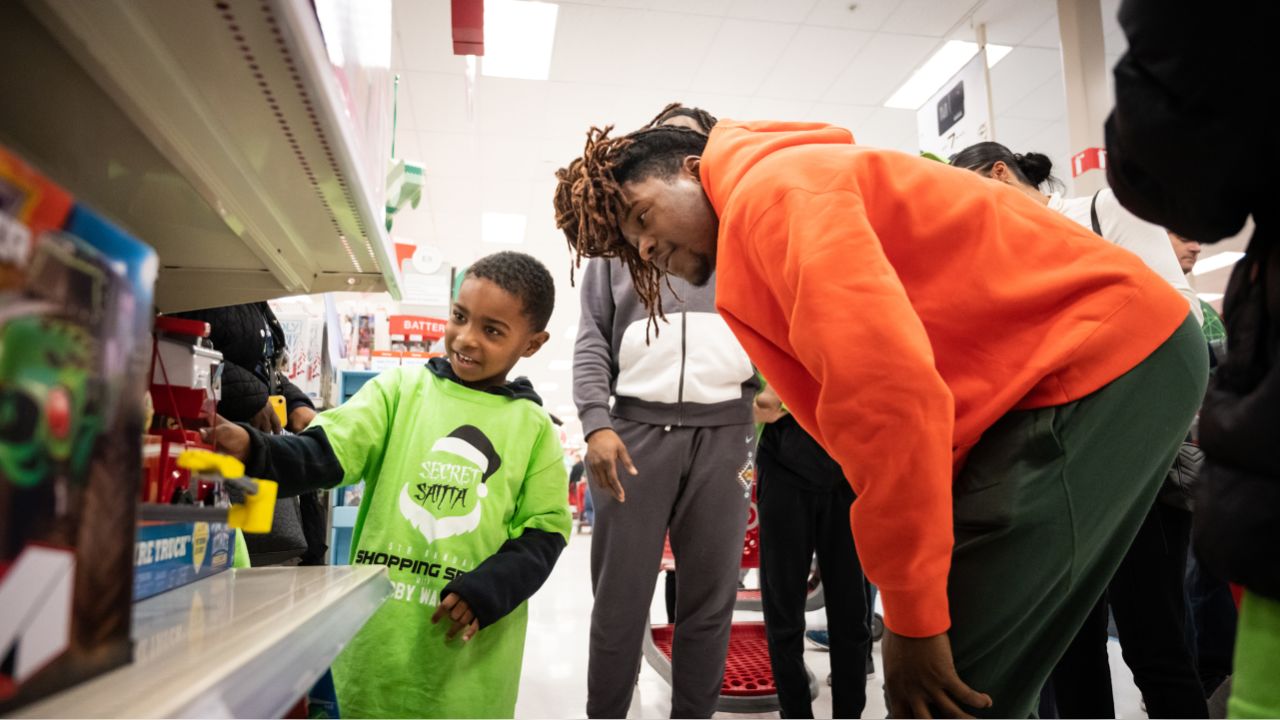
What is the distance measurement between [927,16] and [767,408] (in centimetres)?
333

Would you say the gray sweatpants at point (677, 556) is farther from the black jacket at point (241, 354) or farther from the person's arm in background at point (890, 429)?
the person's arm in background at point (890, 429)

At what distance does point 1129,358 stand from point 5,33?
1.12 m

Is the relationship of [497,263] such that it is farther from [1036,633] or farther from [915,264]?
[1036,633]

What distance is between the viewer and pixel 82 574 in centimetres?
38

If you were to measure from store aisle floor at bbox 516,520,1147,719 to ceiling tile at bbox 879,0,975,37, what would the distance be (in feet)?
10.7

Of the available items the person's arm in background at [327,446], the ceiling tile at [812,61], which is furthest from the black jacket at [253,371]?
the ceiling tile at [812,61]

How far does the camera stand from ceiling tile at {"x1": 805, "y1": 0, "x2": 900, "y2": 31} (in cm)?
404

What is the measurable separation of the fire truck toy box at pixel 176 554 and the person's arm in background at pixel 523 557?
0.32 m

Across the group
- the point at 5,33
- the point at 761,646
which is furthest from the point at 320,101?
the point at 761,646

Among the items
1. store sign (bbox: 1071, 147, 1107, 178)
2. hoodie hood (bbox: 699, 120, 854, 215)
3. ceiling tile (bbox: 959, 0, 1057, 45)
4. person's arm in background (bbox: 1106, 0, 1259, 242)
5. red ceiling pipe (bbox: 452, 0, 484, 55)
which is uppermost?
ceiling tile (bbox: 959, 0, 1057, 45)

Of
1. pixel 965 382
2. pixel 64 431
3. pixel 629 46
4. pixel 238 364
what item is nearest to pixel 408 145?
pixel 629 46

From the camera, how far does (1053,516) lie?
830mm

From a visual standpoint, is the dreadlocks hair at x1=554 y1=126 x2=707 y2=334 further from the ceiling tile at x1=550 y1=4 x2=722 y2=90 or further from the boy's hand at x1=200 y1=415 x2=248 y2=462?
the ceiling tile at x1=550 y1=4 x2=722 y2=90

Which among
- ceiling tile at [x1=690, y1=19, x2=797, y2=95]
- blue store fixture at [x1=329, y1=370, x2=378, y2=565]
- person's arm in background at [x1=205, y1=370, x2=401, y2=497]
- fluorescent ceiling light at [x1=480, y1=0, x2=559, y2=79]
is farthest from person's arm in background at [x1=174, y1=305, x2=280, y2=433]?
ceiling tile at [x1=690, y1=19, x2=797, y2=95]
